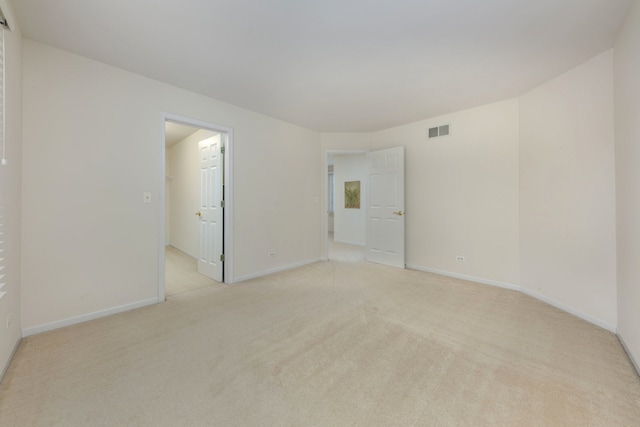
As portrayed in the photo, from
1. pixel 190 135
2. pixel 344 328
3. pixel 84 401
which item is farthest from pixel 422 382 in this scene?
pixel 190 135

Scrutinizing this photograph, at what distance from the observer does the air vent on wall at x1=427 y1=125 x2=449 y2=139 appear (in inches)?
153

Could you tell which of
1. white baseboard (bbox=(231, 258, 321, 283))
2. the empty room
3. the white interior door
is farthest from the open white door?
the white interior door

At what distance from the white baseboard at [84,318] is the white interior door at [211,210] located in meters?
1.00

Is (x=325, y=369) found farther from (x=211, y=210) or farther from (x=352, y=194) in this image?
(x=352, y=194)

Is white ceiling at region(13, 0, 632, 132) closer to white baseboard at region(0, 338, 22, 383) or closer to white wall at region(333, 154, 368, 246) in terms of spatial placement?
white baseboard at region(0, 338, 22, 383)

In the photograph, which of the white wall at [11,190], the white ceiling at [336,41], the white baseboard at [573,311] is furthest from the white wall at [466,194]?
the white wall at [11,190]


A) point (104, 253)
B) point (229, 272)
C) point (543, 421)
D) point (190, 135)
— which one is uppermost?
point (190, 135)

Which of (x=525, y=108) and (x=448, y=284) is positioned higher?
(x=525, y=108)

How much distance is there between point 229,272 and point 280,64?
8.57 ft

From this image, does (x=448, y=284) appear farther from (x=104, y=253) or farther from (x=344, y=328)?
(x=104, y=253)

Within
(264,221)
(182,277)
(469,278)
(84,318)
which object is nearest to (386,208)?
(469,278)

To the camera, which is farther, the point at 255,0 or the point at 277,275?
the point at 277,275

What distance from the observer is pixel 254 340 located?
211 cm

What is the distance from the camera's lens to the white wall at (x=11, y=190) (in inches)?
66.4
